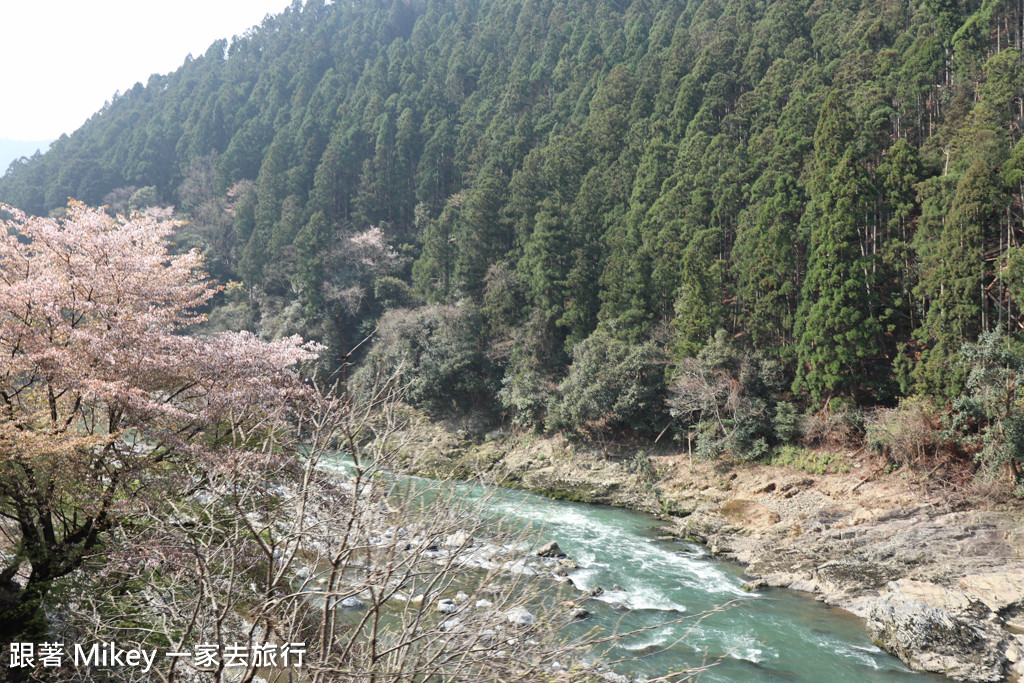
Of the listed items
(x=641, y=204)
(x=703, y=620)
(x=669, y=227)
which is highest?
(x=641, y=204)

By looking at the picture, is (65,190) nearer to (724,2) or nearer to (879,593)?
(724,2)

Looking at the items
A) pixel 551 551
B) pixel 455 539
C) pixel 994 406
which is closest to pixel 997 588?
pixel 994 406

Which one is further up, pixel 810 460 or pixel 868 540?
pixel 810 460

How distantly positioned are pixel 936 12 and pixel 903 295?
13022 millimetres

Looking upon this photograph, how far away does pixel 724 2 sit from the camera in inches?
1380

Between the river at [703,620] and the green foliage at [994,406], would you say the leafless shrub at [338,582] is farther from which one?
the green foliage at [994,406]

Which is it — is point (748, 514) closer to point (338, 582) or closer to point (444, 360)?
point (338, 582)

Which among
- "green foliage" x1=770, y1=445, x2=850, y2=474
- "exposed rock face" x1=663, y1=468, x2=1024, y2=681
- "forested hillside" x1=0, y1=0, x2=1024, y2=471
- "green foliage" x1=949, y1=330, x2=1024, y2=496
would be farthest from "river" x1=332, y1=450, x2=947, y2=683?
"forested hillside" x1=0, y1=0, x2=1024, y2=471

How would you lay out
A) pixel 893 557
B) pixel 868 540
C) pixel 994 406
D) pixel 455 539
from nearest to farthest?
pixel 455 539, pixel 893 557, pixel 868 540, pixel 994 406

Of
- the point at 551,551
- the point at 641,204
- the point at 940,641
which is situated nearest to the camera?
the point at 940,641

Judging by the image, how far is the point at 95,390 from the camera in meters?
5.14

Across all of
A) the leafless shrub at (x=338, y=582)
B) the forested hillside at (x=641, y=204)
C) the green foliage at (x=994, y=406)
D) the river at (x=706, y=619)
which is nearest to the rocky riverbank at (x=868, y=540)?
the river at (x=706, y=619)

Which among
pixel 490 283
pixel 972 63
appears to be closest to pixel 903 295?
pixel 972 63

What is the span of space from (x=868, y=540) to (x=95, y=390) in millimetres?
14270
